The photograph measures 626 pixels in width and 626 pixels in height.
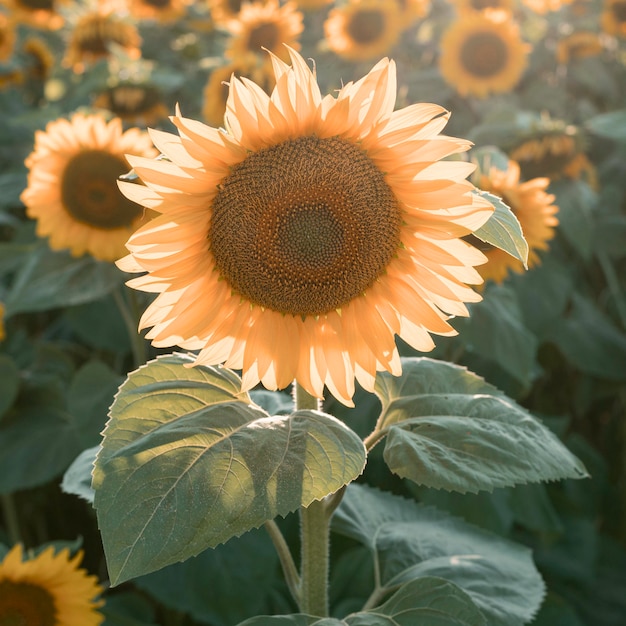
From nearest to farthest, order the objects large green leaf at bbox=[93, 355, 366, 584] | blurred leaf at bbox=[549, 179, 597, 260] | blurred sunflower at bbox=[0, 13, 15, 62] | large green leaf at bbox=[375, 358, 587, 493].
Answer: large green leaf at bbox=[93, 355, 366, 584] < large green leaf at bbox=[375, 358, 587, 493] < blurred leaf at bbox=[549, 179, 597, 260] < blurred sunflower at bbox=[0, 13, 15, 62]

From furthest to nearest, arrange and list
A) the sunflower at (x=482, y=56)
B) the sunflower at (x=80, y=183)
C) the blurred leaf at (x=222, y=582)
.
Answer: the sunflower at (x=482, y=56)
the sunflower at (x=80, y=183)
the blurred leaf at (x=222, y=582)

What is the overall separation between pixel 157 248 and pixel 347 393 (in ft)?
0.86

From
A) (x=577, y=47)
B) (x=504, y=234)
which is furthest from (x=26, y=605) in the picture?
(x=577, y=47)

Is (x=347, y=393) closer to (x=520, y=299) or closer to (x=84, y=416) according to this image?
(x=84, y=416)

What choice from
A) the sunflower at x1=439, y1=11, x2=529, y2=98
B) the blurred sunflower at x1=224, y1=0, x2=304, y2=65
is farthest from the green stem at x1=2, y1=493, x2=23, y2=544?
the sunflower at x1=439, y1=11, x2=529, y2=98

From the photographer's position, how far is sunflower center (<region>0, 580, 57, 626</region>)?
1.33 m

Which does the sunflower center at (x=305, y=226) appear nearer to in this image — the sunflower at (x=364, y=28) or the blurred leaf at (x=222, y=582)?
the blurred leaf at (x=222, y=582)

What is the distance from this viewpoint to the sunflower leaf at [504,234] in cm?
88

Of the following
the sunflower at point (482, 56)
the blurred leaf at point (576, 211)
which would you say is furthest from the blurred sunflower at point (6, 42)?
the blurred leaf at point (576, 211)

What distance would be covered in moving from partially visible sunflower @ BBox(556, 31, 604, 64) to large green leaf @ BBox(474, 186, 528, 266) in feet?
7.86

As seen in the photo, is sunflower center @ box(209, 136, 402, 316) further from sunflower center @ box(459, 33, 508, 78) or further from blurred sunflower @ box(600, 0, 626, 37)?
blurred sunflower @ box(600, 0, 626, 37)

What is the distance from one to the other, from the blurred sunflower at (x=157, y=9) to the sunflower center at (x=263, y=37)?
2.74 ft

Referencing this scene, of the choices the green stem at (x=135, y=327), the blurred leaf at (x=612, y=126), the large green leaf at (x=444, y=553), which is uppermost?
the blurred leaf at (x=612, y=126)

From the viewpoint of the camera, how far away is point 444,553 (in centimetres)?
120
